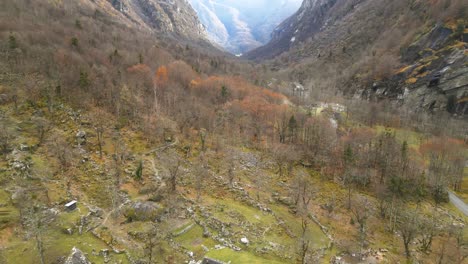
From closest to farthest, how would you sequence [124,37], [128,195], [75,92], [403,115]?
[128,195]
[75,92]
[403,115]
[124,37]

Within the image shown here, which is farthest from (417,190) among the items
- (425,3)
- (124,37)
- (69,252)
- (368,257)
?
(425,3)

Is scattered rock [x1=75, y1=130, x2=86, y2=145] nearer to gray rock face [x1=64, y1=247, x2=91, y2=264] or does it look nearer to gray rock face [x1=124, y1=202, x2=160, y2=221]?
gray rock face [x1=124, y1=202, x2=160, y2=221]

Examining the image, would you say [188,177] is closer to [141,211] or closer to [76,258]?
[141,211]

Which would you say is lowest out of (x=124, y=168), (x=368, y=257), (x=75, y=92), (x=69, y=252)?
(x=368, y=257)

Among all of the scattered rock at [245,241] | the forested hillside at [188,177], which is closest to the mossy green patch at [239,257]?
the forested hillside at [188,177]

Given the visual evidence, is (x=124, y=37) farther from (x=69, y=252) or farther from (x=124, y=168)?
(x=69, y=252)

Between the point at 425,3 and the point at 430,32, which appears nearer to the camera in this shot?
the point at 430,32

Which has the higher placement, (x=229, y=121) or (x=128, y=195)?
(x=229, y=121)
